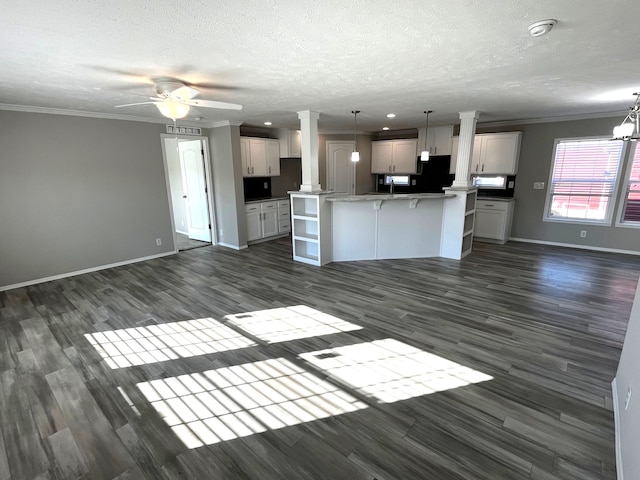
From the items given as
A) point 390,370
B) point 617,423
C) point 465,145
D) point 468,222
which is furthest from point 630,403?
point 465,145

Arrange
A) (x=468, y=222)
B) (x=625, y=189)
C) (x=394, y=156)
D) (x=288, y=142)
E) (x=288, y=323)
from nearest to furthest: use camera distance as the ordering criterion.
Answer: (x=288, y=323), (x=625, y=189), (x=468, y=222), (x=288, y=142), (x=394, y=156)

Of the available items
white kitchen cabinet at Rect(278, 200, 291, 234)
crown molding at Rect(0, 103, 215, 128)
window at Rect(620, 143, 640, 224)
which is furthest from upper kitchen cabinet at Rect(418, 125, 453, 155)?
crown molding at Rect(0, 103, 215, 128)

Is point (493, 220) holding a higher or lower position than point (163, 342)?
higher

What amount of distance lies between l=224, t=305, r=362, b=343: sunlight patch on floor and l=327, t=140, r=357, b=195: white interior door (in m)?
4.76

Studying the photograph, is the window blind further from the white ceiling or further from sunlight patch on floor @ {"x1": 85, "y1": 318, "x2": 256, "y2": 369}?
sunlight patch on floor @ {"x1": 85, "y1": 318, "x2": 256, "y2": 369}

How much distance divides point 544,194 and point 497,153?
1218 mm

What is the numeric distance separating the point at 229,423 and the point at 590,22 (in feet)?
11.1

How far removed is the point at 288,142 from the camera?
23.8 feet

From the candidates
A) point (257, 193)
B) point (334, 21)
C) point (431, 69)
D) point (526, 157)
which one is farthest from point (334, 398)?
point (526, 157)

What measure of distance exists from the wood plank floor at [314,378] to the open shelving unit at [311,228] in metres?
0.98

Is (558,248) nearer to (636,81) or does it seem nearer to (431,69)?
(636,81)

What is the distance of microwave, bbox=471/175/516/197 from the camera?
6433 mm

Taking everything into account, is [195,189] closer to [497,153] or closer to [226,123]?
[226,123]

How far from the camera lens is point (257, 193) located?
7.25 meters
